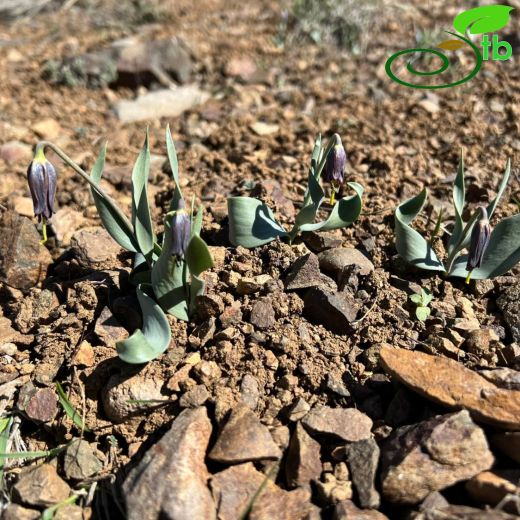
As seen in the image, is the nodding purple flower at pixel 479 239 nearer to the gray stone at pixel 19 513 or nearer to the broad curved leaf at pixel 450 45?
the gray stone at pixel 19 513

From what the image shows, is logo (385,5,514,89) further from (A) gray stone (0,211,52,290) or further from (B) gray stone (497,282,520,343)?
(A) gray stone (0,211,52,290)

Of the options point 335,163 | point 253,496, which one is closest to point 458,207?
point 335,163

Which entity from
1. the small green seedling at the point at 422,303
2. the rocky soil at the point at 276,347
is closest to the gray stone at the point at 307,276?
the rocky soil at the point at 276,347

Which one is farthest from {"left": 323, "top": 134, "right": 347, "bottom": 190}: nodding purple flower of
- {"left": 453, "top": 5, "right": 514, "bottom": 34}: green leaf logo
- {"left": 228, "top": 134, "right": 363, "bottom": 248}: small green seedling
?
{"left": 453, "top": 5, "right": 514, "bottom": 34}: green leaf logo

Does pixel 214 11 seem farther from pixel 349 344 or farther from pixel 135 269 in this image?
pixel 349 344

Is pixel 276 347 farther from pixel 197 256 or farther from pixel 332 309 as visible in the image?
pixel 197 256

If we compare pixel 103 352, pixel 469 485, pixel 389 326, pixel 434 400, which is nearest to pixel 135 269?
pixel 103 352
